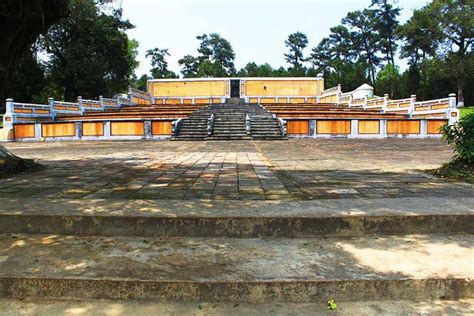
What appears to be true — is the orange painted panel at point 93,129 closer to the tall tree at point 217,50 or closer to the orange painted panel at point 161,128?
the orange painted panel at point 161,128

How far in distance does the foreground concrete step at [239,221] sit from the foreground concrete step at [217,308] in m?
1.05

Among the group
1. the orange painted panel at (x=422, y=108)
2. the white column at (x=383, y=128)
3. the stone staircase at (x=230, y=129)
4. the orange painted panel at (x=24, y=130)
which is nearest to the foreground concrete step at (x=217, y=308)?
the stone staircase at (x=230, y=129)

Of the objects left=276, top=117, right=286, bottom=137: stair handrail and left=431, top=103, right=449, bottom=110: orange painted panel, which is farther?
left=431, top=103, right=449, bottom=110: orange painted panel

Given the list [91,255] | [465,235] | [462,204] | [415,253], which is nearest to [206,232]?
[91,255]

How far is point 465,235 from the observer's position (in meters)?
3.68

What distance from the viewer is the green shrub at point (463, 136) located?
610 centimetres

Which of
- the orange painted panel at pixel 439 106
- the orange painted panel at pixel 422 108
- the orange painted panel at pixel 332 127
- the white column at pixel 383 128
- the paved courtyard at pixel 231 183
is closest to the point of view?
the paved courtyard at pixel 231 183

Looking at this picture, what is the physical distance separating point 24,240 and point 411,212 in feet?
12.5

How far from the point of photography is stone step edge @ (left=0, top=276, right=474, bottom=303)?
265 cm

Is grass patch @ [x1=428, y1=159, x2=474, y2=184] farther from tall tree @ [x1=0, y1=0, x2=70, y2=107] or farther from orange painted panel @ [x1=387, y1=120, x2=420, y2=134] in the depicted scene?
orange painted panel @ [x1=387, y1=120, x2=420, y2=134]

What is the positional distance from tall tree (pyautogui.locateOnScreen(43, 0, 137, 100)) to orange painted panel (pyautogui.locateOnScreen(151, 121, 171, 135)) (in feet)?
55.8

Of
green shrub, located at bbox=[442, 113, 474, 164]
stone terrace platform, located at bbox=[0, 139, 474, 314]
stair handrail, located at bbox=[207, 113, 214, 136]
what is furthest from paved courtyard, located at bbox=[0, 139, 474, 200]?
stair handrail, located at bbox=[207, 113, 214, 136]

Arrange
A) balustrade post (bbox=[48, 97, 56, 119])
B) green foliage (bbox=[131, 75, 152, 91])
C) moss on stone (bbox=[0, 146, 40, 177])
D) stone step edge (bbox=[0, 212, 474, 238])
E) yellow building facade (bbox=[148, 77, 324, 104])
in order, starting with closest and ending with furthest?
stone step edge (bbox=[0, 212, 474, 238]) < moss on stone (bbox=[0, 146, 40, 177]) < balustrade post (bbox=[48, 97, 56, 119]) < yellow building facade (bbox=[148, 77, 324, 104]) < green foliage (bbox=[131, 75, 152, 91])

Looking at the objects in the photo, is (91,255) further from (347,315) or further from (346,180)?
(346,180)
